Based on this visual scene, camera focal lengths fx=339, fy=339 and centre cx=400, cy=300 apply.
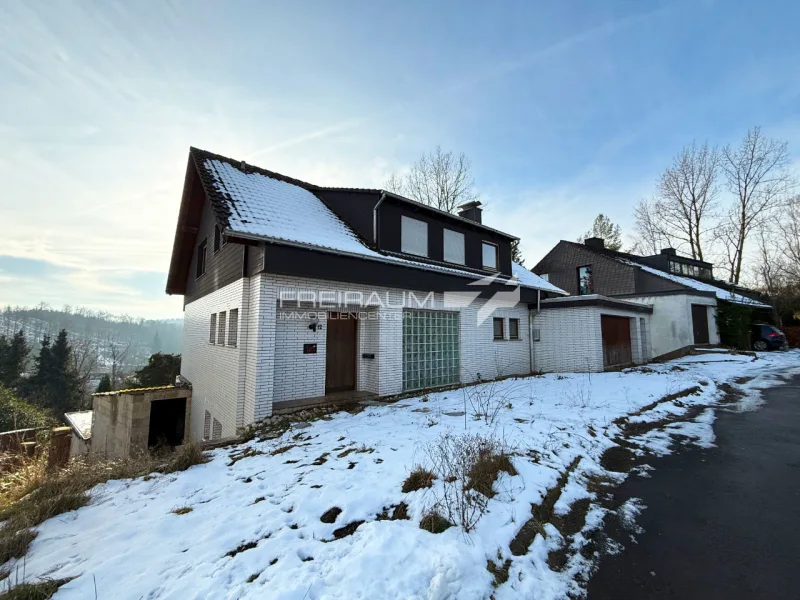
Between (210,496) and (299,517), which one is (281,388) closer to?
(210,496)

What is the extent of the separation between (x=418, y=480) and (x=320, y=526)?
113cm

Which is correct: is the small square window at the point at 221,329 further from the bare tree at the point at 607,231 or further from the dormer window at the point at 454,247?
the bare tree at the point at 607,231

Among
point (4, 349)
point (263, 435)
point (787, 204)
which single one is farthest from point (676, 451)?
point (4, 349)

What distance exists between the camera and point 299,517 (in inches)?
126

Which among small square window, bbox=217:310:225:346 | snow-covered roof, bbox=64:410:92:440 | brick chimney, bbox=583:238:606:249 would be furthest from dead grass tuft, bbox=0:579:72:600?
brick chimney, bbox=583:238:606:249

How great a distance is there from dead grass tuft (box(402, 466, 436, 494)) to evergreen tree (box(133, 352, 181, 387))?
73.6 feet

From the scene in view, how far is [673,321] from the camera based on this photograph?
19422mm

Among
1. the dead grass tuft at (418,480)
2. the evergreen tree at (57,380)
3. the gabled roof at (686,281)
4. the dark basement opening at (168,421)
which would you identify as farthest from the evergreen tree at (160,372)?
the gabled roof at (686,281)

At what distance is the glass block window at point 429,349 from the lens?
982 cm

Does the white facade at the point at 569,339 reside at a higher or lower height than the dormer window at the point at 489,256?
lower

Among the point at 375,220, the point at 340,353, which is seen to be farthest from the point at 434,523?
the point at 375,220

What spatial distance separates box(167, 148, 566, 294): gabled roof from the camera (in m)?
7.30

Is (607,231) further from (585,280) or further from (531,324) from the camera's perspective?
Answer: (531,324)

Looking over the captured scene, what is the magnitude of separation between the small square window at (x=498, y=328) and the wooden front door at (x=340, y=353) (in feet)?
19.4
